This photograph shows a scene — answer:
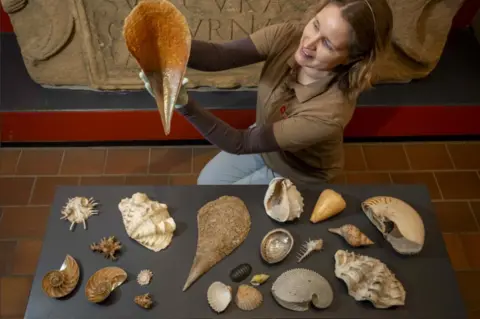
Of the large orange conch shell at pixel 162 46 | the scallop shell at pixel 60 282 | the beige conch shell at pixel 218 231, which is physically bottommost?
the beige conch shell at pixel 218 231

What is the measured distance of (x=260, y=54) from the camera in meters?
1.65

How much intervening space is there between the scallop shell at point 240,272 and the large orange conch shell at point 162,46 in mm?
473

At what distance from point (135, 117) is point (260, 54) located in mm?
1089

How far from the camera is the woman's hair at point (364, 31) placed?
1.31 metres

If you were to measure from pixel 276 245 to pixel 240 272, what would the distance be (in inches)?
5.9

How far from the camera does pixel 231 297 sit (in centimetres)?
142

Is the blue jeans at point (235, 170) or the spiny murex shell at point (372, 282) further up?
the blue jeans at point (235, 170)

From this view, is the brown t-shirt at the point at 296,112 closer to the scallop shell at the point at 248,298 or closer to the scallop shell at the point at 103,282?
the scallop shell at the point at 248,298

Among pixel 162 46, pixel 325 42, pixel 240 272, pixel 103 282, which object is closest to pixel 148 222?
pixel 103 282

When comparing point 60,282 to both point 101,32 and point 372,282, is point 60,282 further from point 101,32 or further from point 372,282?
point 101,32

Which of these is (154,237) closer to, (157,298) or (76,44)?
(157,298)

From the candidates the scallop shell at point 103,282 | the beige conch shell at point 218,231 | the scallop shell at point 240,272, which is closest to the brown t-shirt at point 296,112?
the beige conch shell at point 218,231

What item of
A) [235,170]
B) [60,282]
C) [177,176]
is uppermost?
[60,282]

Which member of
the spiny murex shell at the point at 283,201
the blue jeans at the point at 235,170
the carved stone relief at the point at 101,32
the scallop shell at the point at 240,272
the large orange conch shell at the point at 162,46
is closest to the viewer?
the large orange conch shell at the point at 162,46
